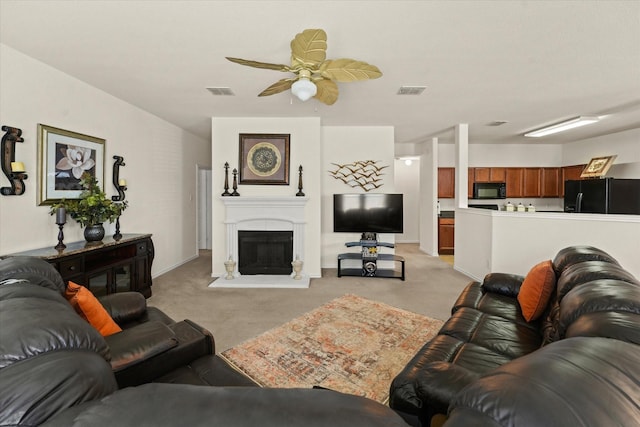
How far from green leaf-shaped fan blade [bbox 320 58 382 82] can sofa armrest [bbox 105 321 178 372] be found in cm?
205

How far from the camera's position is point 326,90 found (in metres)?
2.55

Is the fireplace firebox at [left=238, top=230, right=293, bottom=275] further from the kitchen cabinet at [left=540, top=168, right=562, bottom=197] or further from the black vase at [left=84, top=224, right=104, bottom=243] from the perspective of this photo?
the kitchen cabinet at [left=540, top=168, right=562, bottom=197]

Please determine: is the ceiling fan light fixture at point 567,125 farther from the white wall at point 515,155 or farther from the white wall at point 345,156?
the white wall at point 345,156

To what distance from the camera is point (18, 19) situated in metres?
2.14

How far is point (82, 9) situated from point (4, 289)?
6.68 ft

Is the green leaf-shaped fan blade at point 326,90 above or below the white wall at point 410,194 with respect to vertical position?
above

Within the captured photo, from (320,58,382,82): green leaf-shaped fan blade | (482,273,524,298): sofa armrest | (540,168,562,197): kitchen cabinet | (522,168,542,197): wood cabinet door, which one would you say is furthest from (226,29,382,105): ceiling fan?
(540,168,562,197): kitchen cabinet

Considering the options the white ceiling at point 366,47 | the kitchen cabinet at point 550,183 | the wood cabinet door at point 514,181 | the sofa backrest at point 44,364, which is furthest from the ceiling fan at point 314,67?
the kitchen cabinet at point 550,183

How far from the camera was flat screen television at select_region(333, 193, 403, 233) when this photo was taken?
4.89 m

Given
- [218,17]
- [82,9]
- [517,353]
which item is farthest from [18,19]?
[517,353]

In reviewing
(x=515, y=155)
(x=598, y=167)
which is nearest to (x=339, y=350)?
(x=598, y=167)

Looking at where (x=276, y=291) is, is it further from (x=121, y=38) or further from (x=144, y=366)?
(x=121, y=38)

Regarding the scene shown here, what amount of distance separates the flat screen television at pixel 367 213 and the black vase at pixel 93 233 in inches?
128

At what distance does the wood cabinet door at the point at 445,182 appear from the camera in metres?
6.75
